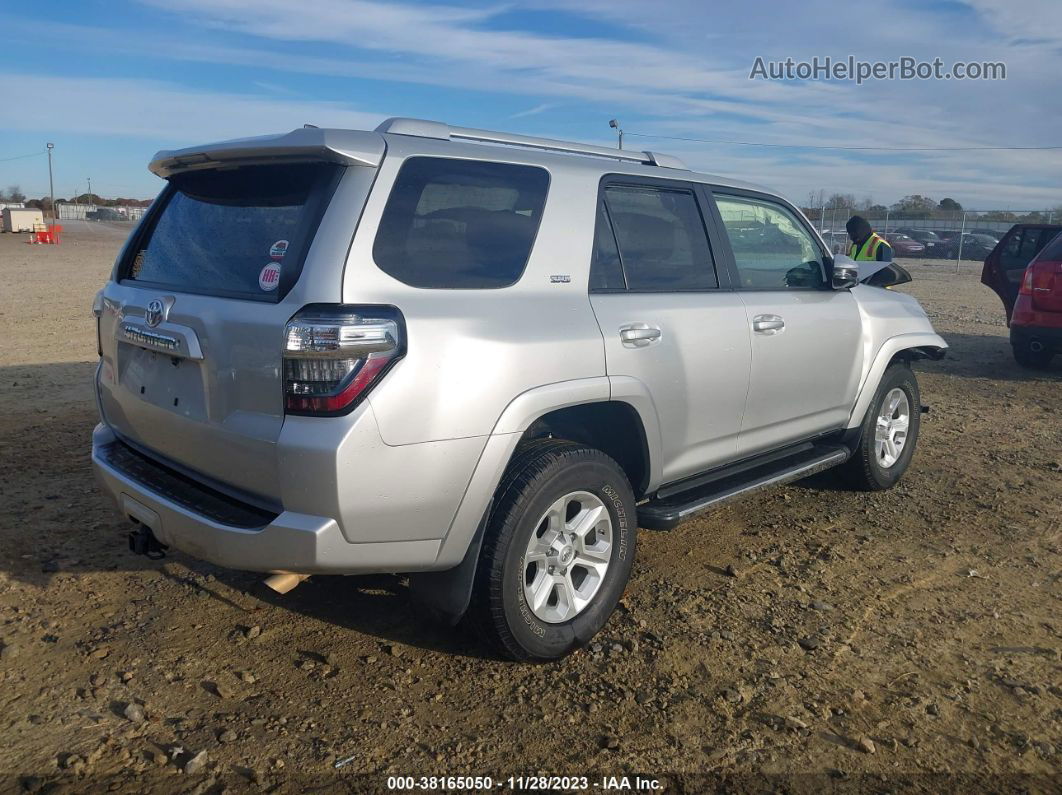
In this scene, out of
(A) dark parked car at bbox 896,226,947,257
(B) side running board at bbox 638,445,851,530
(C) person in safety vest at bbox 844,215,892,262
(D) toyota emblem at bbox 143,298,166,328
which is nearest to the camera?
(D) toyota emblem at bbox 143,298,166,328

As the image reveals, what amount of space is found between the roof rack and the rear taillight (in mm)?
814

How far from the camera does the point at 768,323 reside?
Answer: 14.3 feet

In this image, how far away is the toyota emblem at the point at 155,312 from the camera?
3211 mm

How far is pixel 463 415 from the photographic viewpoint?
2.96 m

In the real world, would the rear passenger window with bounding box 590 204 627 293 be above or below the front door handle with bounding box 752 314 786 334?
above

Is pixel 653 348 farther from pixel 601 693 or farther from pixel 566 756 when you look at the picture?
pixel 566 756

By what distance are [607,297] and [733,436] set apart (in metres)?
1.12

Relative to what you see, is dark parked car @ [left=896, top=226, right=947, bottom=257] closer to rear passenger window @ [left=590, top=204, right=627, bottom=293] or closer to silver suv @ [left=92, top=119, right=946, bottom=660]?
silver suv @ [left=92, top=119, right=946, bottom=660]

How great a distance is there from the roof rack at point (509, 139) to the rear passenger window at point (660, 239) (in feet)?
0.73

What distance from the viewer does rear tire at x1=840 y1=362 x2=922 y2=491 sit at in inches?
211

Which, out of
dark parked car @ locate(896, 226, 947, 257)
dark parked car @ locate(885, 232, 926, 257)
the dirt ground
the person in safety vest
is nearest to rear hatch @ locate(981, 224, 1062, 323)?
the person in safety vest

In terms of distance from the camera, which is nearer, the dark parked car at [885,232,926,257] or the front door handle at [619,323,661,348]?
the front door handle at [619,323,661,348]

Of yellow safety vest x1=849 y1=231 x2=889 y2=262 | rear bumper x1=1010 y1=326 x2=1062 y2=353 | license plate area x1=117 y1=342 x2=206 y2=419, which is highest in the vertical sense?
yellow safety vest x1=849 y1=231 x2=889 y2=262

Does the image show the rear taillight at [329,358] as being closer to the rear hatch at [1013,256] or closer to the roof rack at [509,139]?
the roof rack at [509,139]
